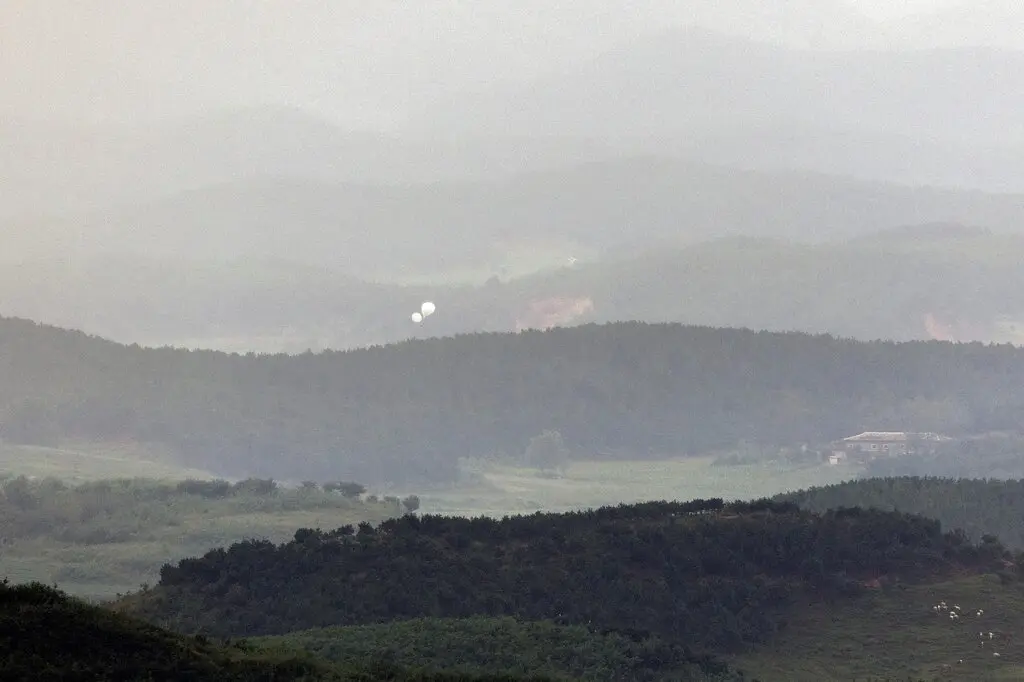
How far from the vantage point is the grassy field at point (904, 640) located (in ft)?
298

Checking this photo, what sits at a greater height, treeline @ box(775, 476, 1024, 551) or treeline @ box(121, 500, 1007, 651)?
treeline @ box(775, 476, 1024, 551)

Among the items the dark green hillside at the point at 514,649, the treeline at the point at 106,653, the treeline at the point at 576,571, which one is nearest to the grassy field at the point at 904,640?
the treeline at the point at 576,571

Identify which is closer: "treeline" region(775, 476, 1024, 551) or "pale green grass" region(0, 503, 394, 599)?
"treeline" region(775, 476, 1024, 551)

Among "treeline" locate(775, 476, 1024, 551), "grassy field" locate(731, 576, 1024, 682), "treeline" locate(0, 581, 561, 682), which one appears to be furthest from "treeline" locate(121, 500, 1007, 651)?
"treeline" locate(775, 476, 1024, 551)

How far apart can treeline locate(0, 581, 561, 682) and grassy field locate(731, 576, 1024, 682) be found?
41.3 metres

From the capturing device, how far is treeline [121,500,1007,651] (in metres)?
102

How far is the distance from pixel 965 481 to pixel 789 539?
75604 mm

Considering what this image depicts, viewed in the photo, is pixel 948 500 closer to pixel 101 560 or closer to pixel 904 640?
pixel 904 640

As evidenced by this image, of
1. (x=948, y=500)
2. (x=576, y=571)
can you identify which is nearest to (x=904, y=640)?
(x=576, y=571)

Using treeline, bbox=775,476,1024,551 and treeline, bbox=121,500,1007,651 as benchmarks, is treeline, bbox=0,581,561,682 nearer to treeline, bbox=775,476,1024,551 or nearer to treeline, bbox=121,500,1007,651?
treeline, bbox=121,500,1007,651

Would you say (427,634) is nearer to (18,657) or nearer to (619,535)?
(619,535)

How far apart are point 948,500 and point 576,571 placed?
73.0m

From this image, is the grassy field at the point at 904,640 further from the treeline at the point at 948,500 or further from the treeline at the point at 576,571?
the treeline at the point at 948,500

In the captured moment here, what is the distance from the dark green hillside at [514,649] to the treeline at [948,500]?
75297mm
